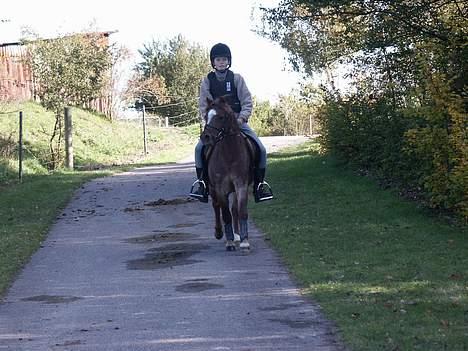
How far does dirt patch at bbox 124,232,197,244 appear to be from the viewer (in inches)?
515

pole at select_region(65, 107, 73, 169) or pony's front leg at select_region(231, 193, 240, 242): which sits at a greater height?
pole at select_region(65, 107, 73, 169)

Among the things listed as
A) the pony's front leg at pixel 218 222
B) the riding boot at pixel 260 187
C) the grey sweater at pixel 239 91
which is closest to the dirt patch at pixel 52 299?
the pony's front leg at pixel 218 222

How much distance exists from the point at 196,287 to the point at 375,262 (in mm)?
2293

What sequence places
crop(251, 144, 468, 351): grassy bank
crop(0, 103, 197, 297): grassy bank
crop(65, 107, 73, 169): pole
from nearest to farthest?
crop(251, 144, 468, 351): grassy bank, crop(0, 103, 197, 297): grassy bank, crop(65, 107, 73, 169): pole

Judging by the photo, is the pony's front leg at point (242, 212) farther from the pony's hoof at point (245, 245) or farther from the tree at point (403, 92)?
the tree at point (403, 92)

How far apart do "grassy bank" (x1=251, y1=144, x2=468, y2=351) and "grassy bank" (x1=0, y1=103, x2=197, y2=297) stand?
12.5 feet

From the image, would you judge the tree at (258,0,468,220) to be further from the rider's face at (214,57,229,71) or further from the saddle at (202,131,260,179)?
the rider's face at (214,57,229,71)

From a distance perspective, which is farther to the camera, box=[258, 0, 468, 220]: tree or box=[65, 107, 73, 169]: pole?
box=[65, 107, 73, 169]: pole

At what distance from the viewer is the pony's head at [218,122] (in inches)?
444

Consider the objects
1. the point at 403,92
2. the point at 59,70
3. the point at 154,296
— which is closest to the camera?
the point at 154,296

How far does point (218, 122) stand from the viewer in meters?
11.3

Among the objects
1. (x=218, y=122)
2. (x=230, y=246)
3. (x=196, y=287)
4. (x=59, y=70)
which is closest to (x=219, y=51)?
(x=218, y=122)

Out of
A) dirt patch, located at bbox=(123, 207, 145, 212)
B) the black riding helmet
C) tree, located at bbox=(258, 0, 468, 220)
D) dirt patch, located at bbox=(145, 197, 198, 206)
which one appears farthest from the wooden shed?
the black riding helmet

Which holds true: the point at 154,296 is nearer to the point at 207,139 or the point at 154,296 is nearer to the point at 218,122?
the point at 207,139
